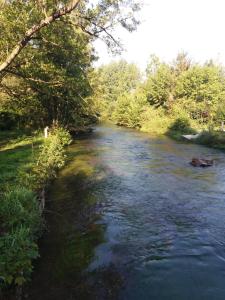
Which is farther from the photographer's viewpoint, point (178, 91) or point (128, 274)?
point (178, 91)

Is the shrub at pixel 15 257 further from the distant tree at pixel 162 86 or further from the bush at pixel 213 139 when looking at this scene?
the distant tree at pixel 162 86

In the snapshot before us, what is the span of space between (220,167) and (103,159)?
8.44 m

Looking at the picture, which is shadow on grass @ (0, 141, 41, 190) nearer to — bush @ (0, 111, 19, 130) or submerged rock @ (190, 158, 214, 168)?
submerged rock @ (190, 158, 214, 168)

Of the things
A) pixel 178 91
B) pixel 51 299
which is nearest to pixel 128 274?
pixel 51 299

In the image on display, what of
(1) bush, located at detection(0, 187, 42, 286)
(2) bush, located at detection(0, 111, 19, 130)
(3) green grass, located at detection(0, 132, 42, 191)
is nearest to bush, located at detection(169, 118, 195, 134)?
(2) bush, located at detection(0, 111, 19, 130)

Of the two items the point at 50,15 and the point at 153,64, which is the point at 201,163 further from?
the point at 153,64

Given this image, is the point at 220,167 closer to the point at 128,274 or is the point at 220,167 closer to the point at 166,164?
the point at 166,164

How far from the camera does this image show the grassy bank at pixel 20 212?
7035 millimetres

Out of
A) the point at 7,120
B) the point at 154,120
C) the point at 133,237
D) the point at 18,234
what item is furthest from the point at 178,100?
the point at 18,234

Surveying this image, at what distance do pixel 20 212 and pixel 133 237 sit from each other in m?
3.85

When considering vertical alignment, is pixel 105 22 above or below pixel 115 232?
above

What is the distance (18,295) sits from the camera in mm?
7078

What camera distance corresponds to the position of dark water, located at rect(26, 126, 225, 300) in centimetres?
784

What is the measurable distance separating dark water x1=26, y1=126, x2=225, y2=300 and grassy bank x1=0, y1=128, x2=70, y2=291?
74 cm
